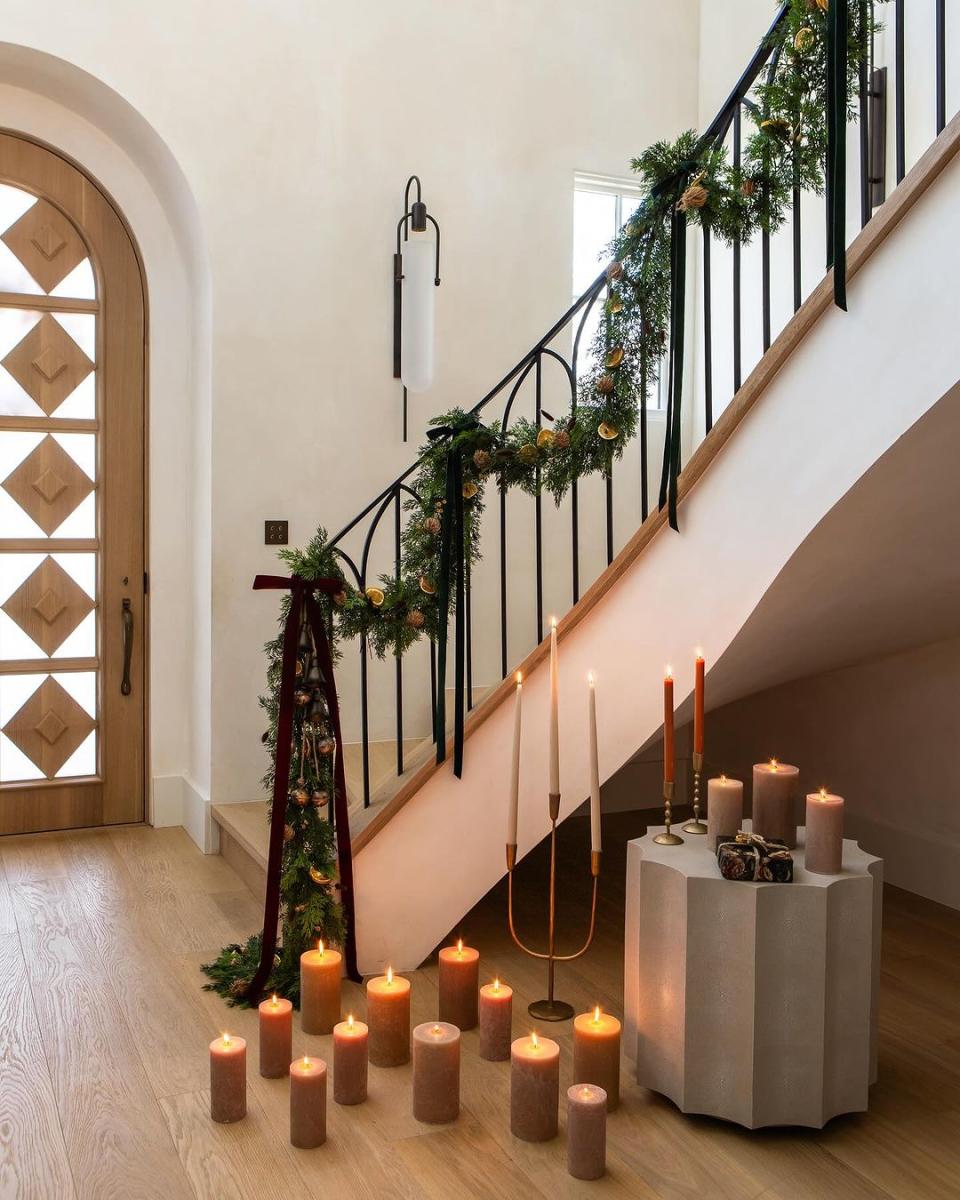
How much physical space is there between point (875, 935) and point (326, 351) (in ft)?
10.1

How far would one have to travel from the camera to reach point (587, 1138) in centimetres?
220

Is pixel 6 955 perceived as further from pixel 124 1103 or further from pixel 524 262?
pixel 524 262

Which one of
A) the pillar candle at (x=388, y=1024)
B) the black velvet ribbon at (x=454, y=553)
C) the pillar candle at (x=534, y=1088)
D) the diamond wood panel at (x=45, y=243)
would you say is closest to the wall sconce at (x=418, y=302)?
the black velvet ribbon at (x=454, y=553)

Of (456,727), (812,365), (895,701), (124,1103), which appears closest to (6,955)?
(124,1103)

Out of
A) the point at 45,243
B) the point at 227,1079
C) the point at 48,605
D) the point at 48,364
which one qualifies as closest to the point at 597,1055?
the point at 227,1079

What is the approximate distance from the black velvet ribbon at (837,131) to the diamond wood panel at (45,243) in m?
3.25

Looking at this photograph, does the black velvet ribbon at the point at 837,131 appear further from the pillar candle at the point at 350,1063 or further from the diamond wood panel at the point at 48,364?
the diamond wood panel at the point at 48,364

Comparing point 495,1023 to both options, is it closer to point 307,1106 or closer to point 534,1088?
point 534,1088

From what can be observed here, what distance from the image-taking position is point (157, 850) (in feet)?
14.6

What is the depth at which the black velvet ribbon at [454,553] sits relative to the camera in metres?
3.09

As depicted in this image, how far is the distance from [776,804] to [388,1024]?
100cm

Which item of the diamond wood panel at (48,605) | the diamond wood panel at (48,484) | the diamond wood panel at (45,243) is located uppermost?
the diamond wood panel at (45,243)

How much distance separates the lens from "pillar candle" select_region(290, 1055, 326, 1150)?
2.30m

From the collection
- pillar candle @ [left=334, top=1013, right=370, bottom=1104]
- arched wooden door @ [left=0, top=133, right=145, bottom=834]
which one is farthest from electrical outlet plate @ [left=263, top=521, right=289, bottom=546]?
pillar candle @ [left=334, top=1013, right=370, bottom=1104]
